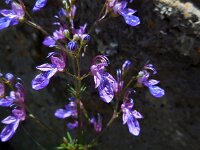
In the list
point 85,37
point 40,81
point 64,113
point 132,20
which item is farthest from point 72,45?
point 64,113

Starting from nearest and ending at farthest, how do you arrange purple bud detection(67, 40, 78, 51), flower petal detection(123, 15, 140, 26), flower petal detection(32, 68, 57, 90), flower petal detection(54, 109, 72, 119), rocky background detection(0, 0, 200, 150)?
purple bud detection(67, 40, 78, 51)
flower petal detection(32, 68, 57, 90)
flower petal detection(123, 15, 140, 26)
rocky background detection(0, 0, 200, 150)
flower petal detection(54, 109, 72, 119)

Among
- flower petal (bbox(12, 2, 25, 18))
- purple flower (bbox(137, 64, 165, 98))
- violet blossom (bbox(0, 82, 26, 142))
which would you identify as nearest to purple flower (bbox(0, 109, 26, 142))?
violet blossom (bbox(0, 82, 26, 142))

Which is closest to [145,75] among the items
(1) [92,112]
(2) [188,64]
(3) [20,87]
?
(2) [188,64]

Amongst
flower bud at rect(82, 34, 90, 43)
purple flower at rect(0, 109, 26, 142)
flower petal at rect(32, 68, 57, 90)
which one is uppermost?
flower bud at rect(82, 34, 90, 43)

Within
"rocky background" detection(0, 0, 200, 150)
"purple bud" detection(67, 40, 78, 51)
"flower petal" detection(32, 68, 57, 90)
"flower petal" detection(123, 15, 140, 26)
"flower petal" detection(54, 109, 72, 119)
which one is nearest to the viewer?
"purple bud" detection(67, 40, 78, 51)

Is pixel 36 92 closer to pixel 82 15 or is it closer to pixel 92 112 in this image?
pixel 92 112

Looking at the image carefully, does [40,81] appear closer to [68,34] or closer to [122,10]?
[68,34]

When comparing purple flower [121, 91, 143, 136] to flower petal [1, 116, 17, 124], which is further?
flower petal [1, 116, 17, 124]

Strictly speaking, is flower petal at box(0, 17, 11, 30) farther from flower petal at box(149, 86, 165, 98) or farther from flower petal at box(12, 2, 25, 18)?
flower petal at box(149, 86, 165, 98)

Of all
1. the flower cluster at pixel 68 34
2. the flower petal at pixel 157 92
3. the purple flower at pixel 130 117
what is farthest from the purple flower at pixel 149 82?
the flower cluster at pixel 68 34
